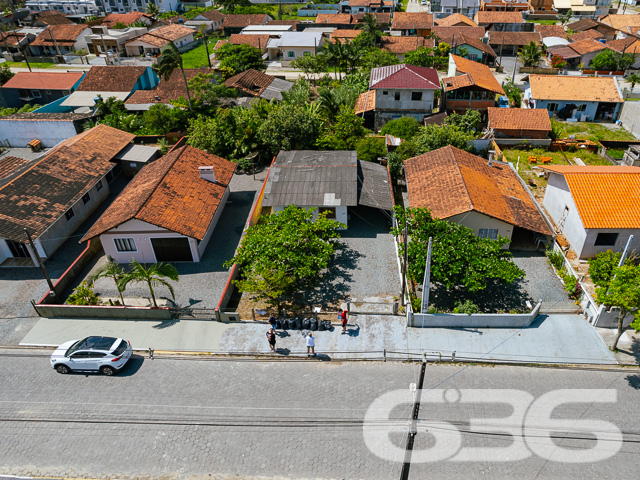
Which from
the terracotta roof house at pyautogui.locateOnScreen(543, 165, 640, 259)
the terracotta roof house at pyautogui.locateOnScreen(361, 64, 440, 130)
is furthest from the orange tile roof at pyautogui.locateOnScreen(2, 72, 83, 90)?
the terracotta roof house at pyautogui.locateOnScreen(543, 165, 640, 259)

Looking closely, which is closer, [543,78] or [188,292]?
[188,292]

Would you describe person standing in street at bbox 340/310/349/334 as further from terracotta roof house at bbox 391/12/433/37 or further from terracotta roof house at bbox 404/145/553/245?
terracotta roof house at bbox 391/12/433/37

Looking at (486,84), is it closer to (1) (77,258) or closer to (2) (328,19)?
(1) (77,258)

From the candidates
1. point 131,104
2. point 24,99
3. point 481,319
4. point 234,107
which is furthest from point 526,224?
point 24,99

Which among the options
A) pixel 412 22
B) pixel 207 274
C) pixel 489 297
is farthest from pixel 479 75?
pixel 207 274

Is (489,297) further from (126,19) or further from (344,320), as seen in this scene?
(126,19)

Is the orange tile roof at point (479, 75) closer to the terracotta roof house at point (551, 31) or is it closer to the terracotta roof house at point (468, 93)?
the terracotta roof house at point (468, 93)

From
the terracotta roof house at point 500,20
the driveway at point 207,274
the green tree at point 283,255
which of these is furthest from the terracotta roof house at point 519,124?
the terracotta roof house at point 500,20

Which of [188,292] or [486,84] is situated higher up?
[486,84]
